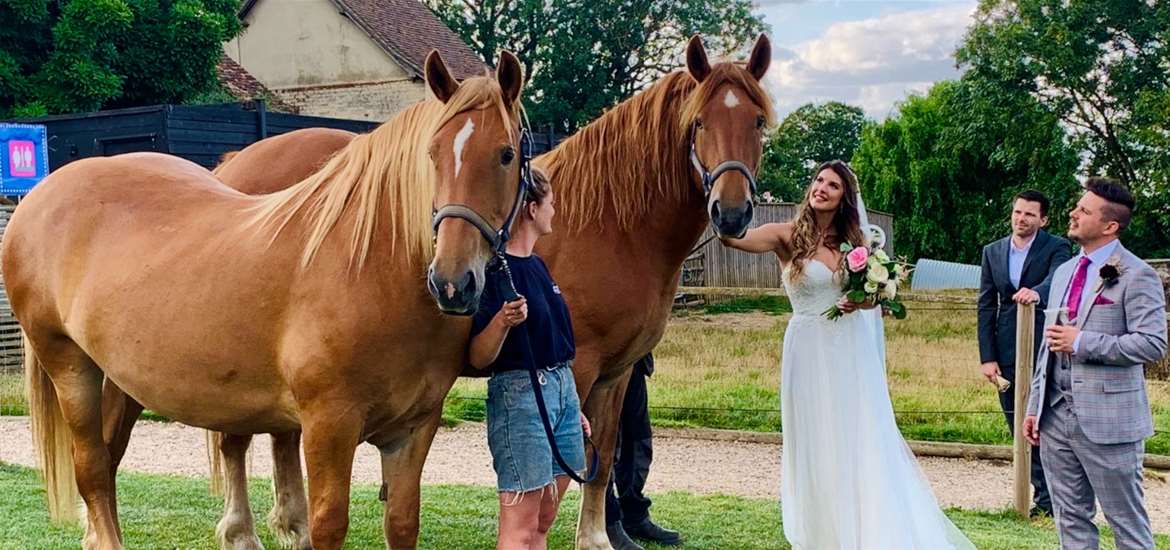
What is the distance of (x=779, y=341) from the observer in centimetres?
1323

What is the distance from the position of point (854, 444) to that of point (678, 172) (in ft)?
5.21

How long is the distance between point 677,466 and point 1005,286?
10.3 ft

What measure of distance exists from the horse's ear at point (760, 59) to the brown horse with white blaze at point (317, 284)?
1.68 m

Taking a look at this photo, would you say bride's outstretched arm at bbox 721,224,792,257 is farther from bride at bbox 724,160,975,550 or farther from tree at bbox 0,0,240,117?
tree at bbox 0,0,240,117

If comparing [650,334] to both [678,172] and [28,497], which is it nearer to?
[678,172]

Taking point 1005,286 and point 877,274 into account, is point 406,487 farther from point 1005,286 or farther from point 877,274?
point 1005,286

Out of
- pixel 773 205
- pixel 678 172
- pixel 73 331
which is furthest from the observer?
pixel 773 205

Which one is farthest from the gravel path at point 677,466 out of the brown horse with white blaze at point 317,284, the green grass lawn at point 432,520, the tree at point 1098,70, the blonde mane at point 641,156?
the tree at point 1098,70

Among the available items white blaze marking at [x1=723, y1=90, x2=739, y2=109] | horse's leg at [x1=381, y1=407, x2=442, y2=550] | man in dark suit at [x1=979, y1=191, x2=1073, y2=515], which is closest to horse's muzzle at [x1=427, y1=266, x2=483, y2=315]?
horse's leg at [x1=381, y1=407, x2=442, y2=550]

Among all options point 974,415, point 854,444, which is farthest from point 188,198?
point 974,415

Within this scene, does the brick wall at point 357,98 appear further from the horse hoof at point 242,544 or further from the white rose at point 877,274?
the white rose at point 877,274

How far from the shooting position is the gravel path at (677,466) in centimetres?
723

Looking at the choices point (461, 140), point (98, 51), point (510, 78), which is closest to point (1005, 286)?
point (510, 78)

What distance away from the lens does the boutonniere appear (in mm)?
3717
